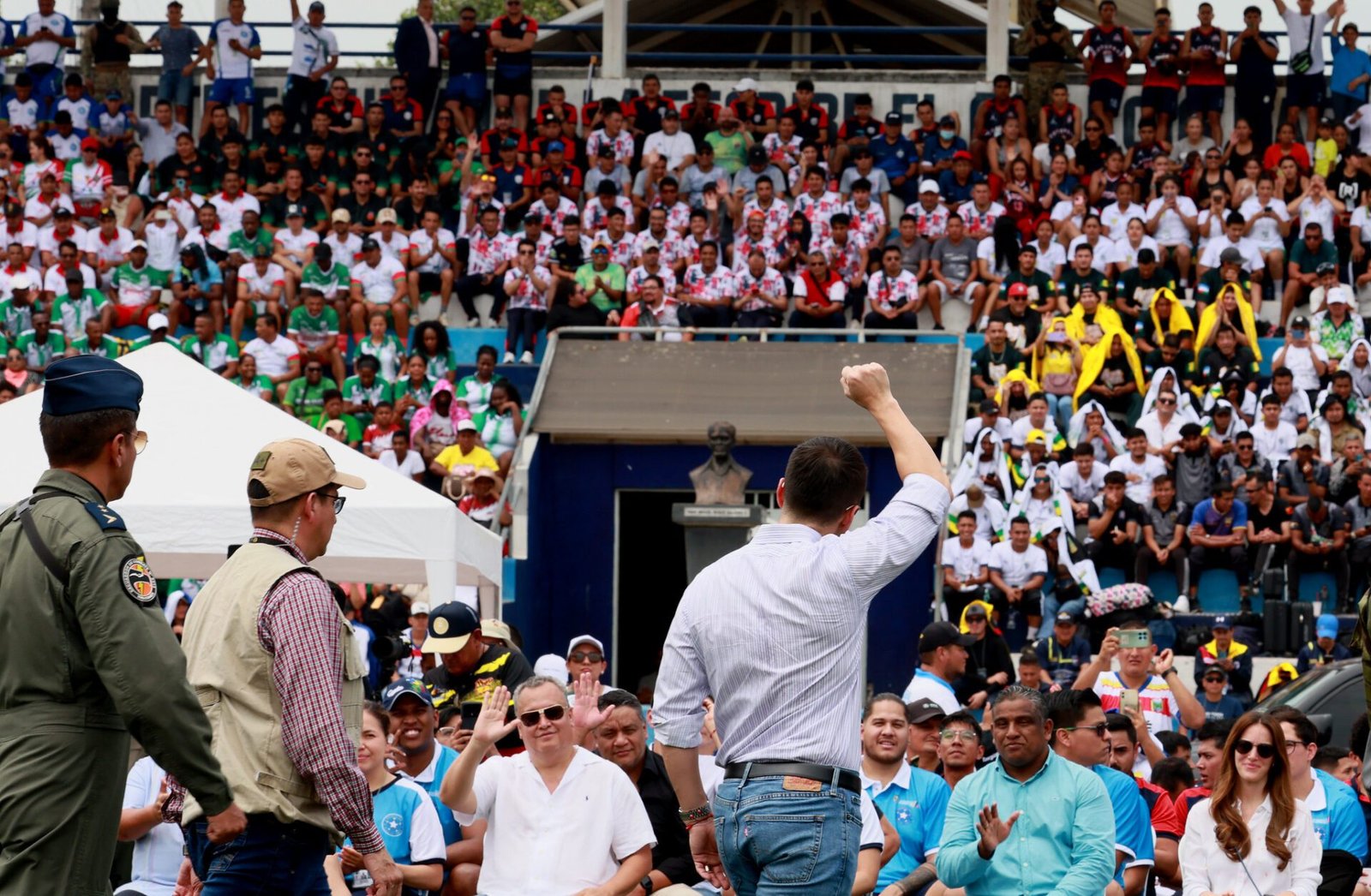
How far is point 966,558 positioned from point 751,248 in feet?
20.1

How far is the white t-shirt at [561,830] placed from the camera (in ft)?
24.4

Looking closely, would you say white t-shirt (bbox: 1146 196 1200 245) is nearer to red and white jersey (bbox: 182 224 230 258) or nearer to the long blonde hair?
red and white jersey (bbox: 182 224 230 258)

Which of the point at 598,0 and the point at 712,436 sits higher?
the point at 598,0

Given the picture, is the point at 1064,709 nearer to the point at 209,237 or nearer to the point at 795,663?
the point at 795,663

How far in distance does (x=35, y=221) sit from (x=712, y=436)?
38.4 ft

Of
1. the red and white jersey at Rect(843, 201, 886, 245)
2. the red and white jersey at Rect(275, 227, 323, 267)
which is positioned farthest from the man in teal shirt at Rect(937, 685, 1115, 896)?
the red and white jersey at Rect(275, 227, 323, 267)

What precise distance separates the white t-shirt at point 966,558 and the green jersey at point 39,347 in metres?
9.79

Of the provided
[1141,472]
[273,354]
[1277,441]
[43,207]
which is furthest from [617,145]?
[1277,441]

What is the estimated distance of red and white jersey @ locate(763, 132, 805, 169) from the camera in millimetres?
24172

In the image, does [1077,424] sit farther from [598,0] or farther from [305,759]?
[305,759]

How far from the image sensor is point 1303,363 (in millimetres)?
20516

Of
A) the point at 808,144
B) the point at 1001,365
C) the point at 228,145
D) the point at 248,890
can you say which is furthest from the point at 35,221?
the point at 248,890

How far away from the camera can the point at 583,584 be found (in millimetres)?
20688

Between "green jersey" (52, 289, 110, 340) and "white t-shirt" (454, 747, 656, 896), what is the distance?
52.0 ft
